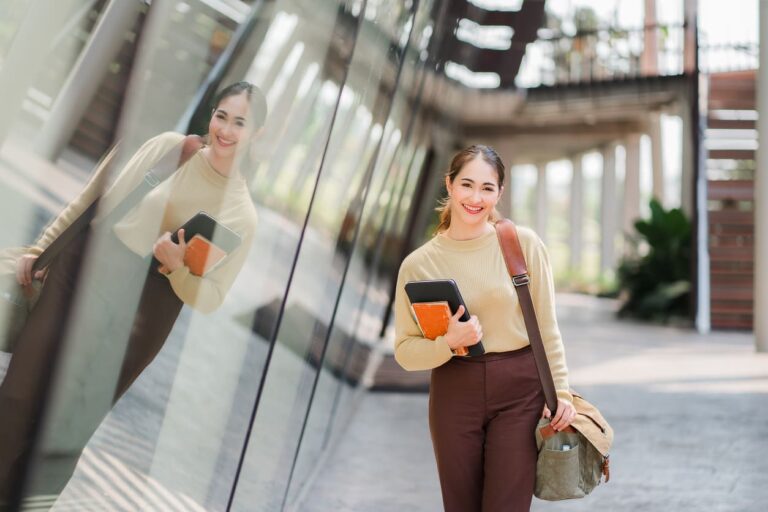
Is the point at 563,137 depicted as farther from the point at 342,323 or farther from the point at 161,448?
the point at 161,448

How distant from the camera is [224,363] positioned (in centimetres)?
216

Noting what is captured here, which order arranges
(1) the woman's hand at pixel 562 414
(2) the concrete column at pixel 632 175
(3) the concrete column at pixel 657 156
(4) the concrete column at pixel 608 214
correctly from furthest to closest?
1. (4) the concrete column at pixel 608 214
2. (2) the concrete column at pixel 632 175
3. (3) the concrete column at pixel 657 156
4. (1) the woman's hand at pixel 562 414

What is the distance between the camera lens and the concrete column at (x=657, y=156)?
691 inches

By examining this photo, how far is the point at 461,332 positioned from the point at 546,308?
26cm

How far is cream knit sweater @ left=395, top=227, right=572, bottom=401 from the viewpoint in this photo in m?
2.22

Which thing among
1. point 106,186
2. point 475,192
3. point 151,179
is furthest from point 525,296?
point 106,186

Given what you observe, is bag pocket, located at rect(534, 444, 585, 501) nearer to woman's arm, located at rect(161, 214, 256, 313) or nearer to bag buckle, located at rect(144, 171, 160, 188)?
woman's arm, located at rect(161, 214, 256, 313)

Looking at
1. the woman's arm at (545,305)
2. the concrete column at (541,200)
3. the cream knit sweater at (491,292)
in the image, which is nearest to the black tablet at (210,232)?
the cream knit sweater at (491,292)

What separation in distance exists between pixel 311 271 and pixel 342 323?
1920mm

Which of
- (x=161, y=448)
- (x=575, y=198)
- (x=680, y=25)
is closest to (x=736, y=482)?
(x=161, y=448)

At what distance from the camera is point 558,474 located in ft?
7.34

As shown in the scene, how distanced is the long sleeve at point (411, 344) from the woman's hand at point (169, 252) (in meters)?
0.64

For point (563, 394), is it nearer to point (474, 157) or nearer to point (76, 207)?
point (474, 157)

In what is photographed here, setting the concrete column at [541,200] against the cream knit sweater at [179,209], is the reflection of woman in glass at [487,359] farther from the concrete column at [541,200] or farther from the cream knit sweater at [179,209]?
the concrete column at [541,200]
